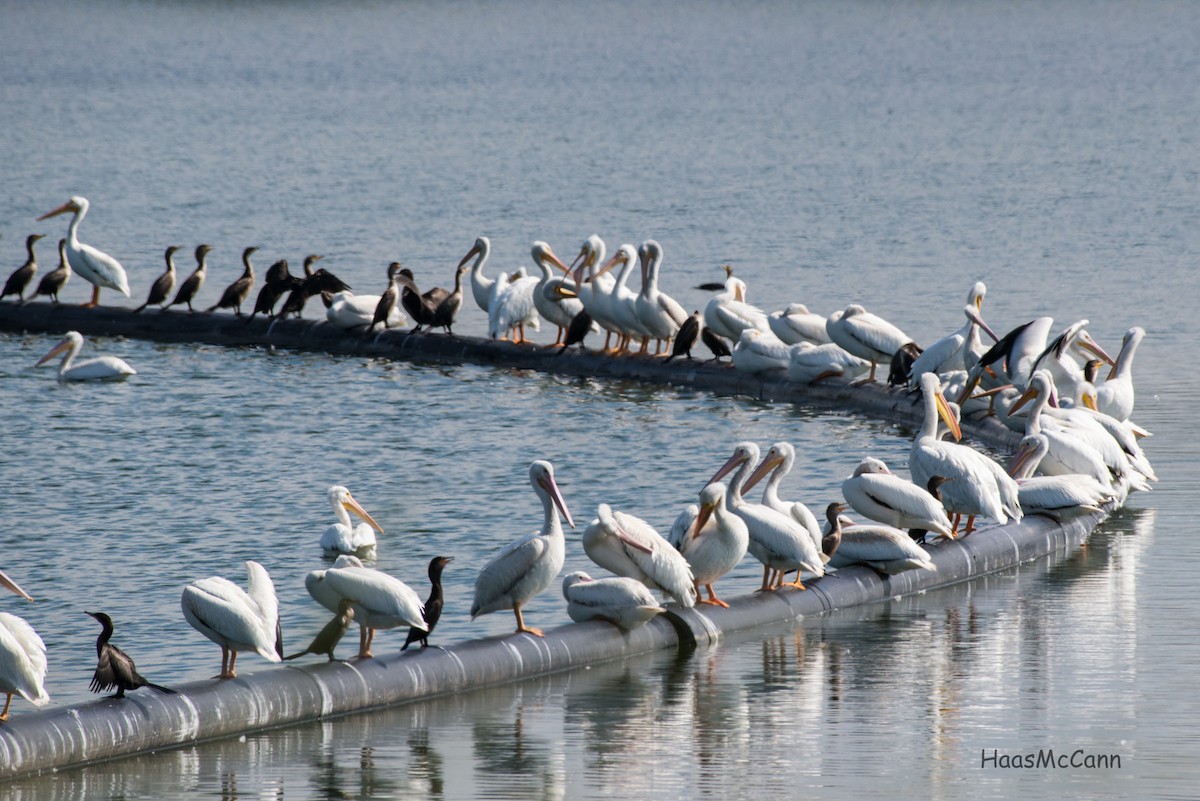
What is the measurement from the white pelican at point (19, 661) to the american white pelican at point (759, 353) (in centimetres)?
1019

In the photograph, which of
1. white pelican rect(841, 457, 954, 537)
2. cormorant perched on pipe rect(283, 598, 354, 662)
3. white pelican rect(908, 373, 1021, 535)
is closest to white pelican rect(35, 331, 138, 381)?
white pelican rect(908, 373, 1021, 535)

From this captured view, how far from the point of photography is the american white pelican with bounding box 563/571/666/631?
8.96 m

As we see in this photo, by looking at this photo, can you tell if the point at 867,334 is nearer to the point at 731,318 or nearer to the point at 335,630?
the point at 731,318

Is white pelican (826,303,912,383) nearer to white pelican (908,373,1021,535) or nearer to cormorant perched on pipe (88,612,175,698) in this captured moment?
white pelican (908,373,1021,535)

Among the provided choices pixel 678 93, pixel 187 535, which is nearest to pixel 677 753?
pixel 187 535

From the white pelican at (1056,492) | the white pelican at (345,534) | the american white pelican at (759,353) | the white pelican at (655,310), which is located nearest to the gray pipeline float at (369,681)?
the white pelican at (1056,492)

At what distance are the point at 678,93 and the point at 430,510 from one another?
50000mm

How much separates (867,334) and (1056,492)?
524 centimetres

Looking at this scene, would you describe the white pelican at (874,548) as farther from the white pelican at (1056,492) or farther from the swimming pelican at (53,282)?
the swimming pelican at (53,282)

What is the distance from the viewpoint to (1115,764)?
744 cm

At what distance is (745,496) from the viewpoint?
13.3 meters

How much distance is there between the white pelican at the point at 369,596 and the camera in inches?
330

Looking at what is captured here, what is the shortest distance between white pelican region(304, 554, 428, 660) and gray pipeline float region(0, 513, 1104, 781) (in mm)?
168

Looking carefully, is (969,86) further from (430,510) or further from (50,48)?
(430,510)
